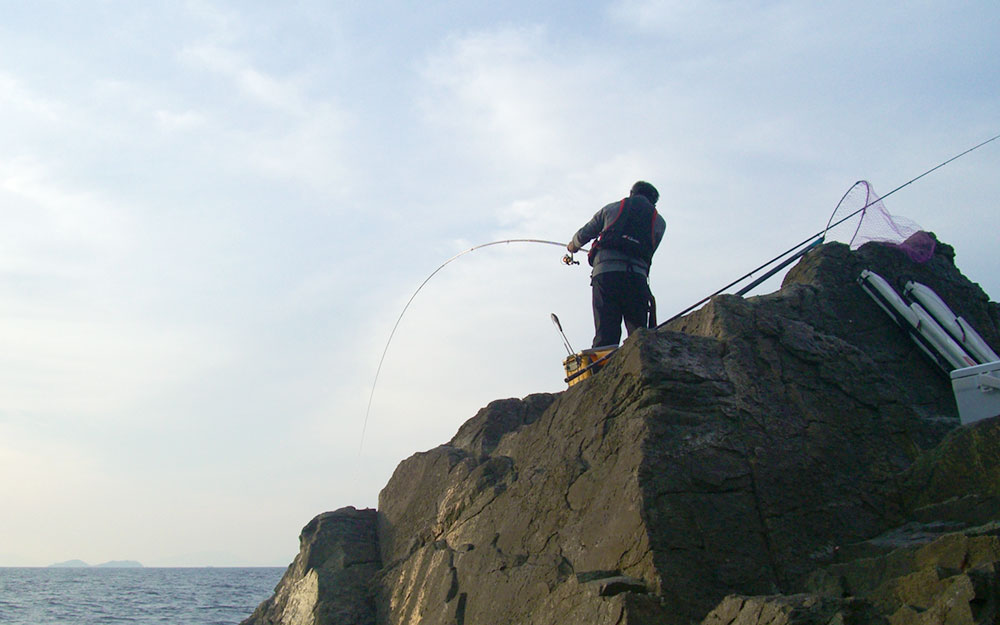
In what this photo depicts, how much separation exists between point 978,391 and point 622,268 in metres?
2.61

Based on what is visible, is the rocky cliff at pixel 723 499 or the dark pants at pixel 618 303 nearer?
the rocky cliff at pixel 723 499

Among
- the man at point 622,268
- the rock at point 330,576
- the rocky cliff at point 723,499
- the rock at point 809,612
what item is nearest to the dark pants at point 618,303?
the man at point 622,268

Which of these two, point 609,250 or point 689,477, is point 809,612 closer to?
point 689,477

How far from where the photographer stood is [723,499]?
4.38m

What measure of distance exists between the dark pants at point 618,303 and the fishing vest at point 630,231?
0.21 meters

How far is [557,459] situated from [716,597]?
1.50m

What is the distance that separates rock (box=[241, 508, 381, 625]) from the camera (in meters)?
6.32

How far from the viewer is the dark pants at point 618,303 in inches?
261

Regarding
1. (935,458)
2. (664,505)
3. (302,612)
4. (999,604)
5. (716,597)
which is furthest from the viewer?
(302,612)

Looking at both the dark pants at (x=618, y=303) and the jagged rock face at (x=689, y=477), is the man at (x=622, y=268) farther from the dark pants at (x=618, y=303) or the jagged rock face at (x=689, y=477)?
the jagged rock face at (x=689, y=477)

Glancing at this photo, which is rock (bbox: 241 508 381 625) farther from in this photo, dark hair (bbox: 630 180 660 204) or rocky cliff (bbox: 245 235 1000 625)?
dark hair (bbox: 630 180 660 204)

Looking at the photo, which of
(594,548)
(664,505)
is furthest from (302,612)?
(664,505)

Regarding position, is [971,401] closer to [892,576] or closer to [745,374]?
[745,374]

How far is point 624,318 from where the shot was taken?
6816 millimetres
